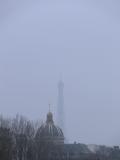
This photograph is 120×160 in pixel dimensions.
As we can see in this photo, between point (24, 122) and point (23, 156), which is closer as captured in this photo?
point (23, 156)

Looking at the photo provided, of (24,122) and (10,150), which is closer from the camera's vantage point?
(10,150)

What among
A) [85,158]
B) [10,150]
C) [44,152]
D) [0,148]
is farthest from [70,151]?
[0,148]

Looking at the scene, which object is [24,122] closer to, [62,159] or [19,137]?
[19,137]

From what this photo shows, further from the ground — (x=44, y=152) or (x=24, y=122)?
(x=24, y=122)

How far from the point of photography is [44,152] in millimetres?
89125

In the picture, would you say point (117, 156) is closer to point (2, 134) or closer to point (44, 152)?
point (44, 152)

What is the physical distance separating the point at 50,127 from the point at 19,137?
42642mm

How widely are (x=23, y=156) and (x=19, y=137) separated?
3.60 metres

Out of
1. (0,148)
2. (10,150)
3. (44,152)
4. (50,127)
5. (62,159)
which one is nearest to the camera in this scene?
(0,148)

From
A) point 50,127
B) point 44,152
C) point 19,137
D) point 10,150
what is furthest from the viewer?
point 50,127

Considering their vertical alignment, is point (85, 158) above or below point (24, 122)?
below

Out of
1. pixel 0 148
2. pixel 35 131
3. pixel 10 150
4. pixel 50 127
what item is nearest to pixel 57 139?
pixel 50 127

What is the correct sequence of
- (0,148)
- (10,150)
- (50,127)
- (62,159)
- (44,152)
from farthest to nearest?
(50,127), (62,159), (44,152), (10,150), (0,148)

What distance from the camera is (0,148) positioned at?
228 ft
